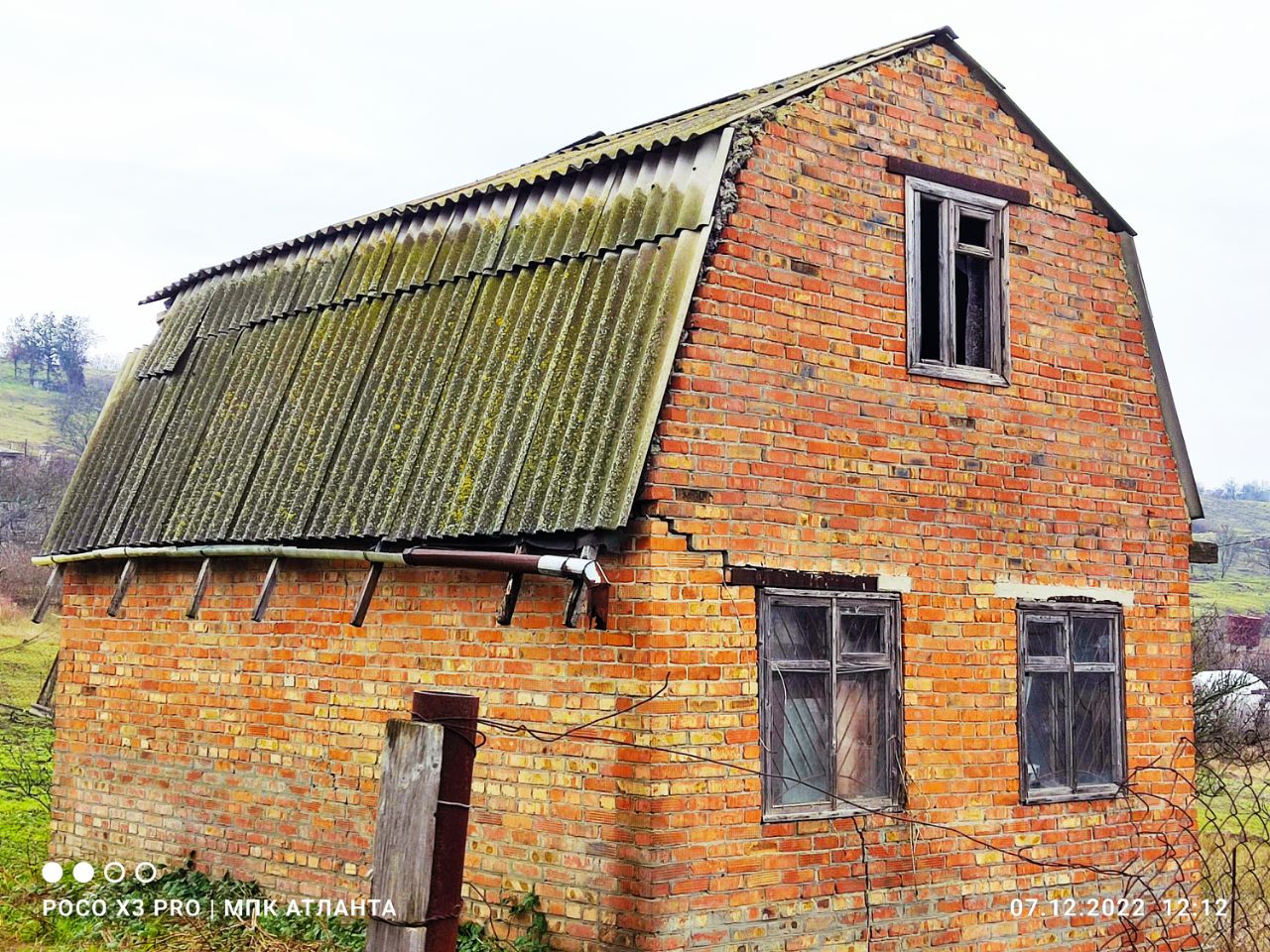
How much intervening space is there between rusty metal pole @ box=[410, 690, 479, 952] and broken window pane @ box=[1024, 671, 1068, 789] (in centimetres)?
636

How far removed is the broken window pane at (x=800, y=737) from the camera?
8.51 m

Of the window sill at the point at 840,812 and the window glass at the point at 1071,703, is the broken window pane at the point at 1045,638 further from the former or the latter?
the window sill at the point at 840,812

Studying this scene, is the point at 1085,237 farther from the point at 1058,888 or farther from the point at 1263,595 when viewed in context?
the point at 1263,595

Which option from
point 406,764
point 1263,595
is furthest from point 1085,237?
point 1263,595

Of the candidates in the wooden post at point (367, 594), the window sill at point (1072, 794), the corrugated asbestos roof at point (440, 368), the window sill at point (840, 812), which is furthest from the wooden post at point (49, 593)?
the window sill at point (1072, 794)

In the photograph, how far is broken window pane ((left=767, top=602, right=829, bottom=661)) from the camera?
858 centimetres

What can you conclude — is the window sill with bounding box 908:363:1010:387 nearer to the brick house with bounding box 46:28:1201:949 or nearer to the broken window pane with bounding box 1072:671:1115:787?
the brick house with bounding box 46:28:1201:949

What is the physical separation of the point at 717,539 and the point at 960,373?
2573 millimetres

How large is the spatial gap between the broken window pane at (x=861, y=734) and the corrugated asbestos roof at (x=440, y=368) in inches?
86.0

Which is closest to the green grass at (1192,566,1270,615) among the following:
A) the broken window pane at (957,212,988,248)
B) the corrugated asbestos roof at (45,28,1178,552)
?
the broken window pane at (957,212,988,248)

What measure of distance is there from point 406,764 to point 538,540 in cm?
401

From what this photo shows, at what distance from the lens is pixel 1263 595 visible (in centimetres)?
6097

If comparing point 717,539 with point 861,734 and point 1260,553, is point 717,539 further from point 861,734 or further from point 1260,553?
point 1260,553

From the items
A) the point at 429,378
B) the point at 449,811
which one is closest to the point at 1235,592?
the point at 429,378
